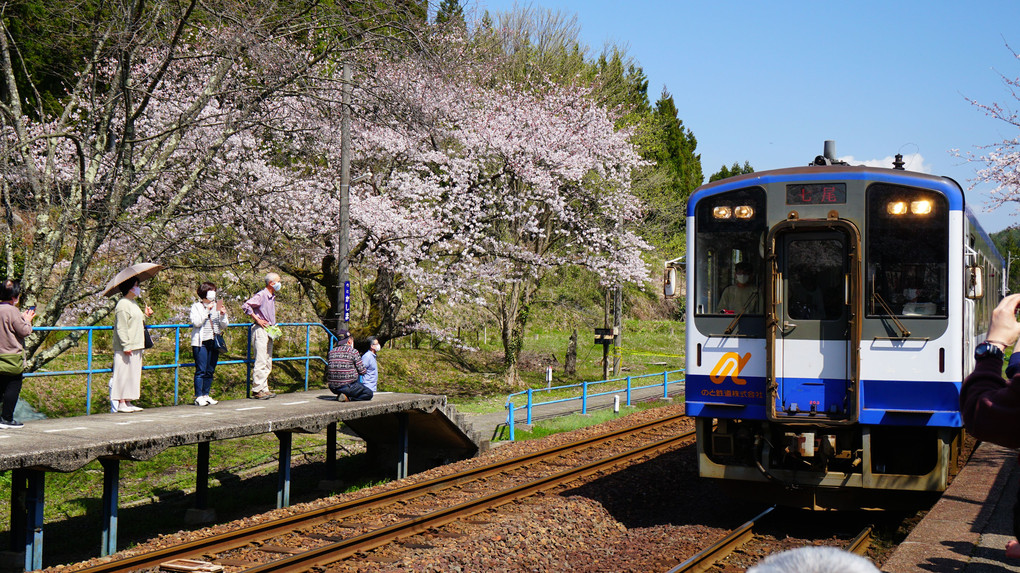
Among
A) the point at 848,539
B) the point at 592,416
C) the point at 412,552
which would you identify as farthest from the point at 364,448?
the point at 848,539

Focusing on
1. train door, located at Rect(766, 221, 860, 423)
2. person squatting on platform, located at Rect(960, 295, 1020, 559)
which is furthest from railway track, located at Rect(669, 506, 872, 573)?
person squatting on platform, located at Rect(960, 295, 1020, 559)

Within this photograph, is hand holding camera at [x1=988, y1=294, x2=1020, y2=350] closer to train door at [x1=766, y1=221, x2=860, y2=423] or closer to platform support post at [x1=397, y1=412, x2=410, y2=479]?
train door at [x1=766, y1=221, x2=860, y2=423]

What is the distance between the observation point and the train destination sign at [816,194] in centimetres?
855

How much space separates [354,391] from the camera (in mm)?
12539

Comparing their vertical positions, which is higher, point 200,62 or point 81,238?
point 200,62

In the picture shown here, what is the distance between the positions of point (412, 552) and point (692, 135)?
5228cm

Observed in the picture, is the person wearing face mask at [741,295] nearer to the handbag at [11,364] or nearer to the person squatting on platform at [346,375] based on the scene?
the person squatting on platform at [346,375]

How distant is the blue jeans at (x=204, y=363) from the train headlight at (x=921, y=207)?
27.4 ft

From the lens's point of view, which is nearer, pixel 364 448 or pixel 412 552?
pixel 412 552

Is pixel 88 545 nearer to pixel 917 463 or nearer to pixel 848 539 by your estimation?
pixel 848 539

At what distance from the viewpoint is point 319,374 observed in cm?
2350

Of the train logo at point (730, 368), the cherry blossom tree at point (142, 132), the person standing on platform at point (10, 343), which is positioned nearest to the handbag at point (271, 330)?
the cherry blossom tree at point (142, 132)

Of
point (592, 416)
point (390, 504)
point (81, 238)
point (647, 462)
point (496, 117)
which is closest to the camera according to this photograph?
point (390, 504)

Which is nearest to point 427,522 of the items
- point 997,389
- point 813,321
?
point 813,321
